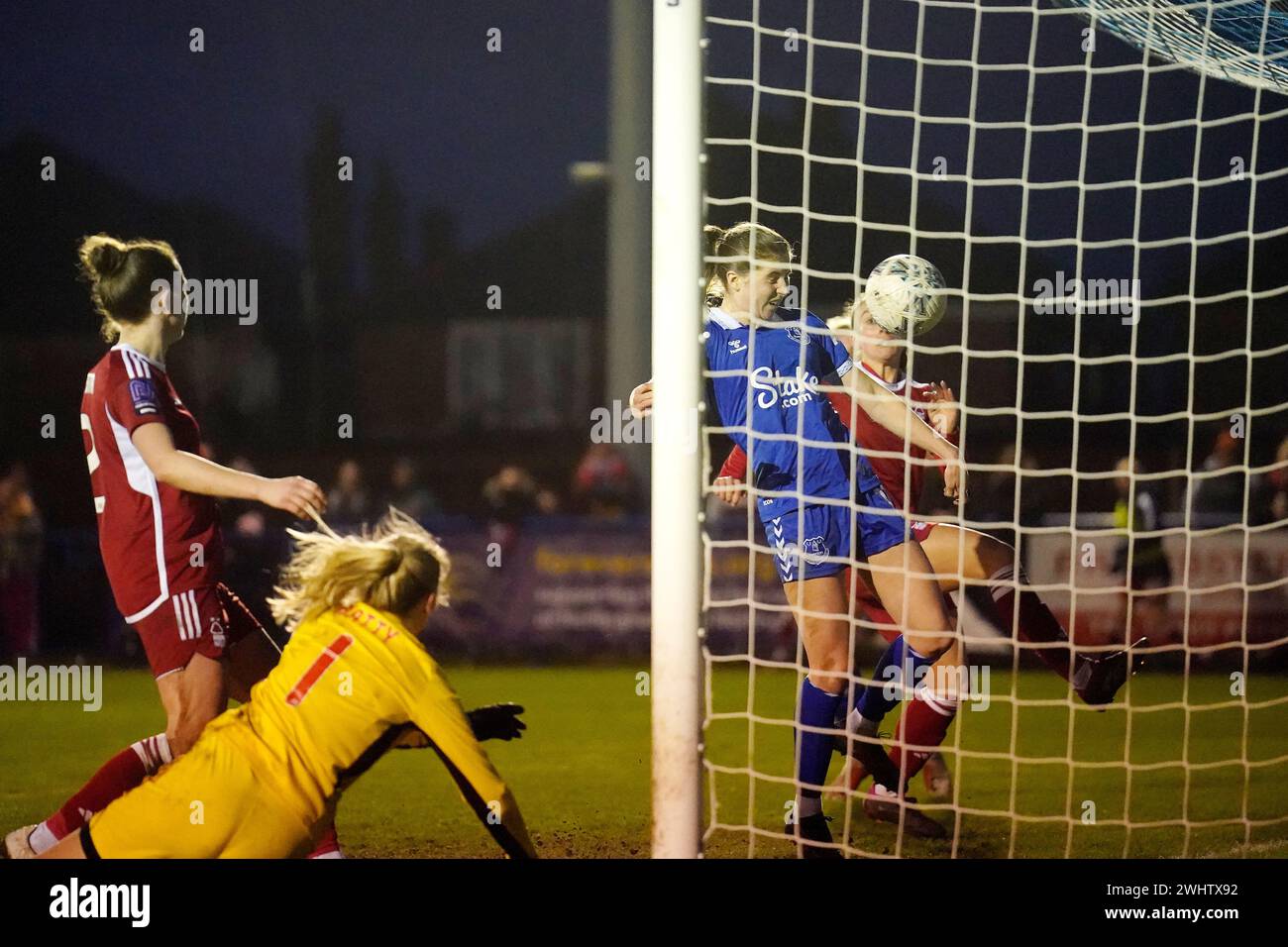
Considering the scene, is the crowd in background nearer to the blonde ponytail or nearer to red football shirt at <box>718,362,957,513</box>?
red football shirt at <box>718,362,957,513</box>

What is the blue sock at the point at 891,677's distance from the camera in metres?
3.68

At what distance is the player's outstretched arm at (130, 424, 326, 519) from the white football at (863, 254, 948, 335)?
1.63m

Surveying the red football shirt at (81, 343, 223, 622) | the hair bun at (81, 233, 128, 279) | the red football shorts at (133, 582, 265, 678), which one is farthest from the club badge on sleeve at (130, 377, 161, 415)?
the red football shorts at (133, 582, 265, 678)

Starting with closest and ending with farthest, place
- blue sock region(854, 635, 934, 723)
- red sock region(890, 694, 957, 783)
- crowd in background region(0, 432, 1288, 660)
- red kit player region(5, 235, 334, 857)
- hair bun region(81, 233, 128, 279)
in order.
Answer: red kit player region(5, 235, 334, 857)
hair bun region(81, 233, 128, 279)
red sock region(890, 694, 957, 783)
blue sock region(854, 635, 934, 723)
crowd in background region(0, 432, 1288, 660)

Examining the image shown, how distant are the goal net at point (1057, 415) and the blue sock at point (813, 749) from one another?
107 millimetres

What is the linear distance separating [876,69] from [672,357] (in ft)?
23.8

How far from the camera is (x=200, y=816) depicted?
2668 millimetres

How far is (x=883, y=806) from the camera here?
3.92 m

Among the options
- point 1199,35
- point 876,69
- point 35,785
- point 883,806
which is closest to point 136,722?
point 35,785

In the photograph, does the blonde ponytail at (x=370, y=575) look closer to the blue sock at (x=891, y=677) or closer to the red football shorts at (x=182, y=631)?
the red football shorts at (x=182, y=631)

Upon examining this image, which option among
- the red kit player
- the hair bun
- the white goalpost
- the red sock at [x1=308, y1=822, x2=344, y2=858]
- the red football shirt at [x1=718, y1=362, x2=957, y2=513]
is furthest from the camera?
the red football shirt at [x1=718, y1=362, x2=957, y2=513]

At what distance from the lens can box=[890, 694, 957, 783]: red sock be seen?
354 centimetres

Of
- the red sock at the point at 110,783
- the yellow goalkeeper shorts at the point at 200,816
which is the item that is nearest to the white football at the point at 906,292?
the yellow goalkeeper shorts at the point at 200,816
